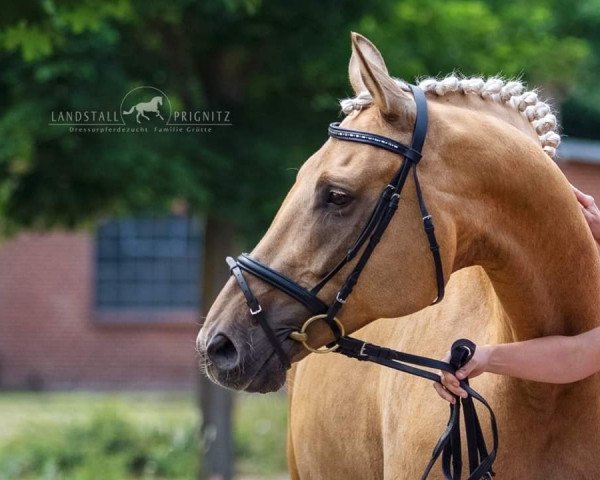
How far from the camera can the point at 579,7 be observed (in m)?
17.1

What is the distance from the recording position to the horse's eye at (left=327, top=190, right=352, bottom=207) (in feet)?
10.1

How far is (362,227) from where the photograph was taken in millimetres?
3094

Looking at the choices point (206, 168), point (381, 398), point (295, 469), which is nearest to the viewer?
point (381, 398)

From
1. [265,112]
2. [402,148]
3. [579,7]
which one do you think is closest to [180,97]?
[265,112]

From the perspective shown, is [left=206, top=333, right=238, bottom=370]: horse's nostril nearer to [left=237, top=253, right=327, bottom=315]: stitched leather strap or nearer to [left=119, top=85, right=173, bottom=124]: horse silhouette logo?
[left=237, top=253, right=327, bottom=315]: stitched leather strap

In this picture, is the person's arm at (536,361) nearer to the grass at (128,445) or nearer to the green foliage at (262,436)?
the grass at (128,445)

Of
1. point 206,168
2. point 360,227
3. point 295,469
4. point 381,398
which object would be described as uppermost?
point 206,168

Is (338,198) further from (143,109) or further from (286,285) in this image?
(143,109)

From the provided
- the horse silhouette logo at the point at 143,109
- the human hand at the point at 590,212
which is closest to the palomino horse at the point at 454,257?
the human hand at the point at 590,212

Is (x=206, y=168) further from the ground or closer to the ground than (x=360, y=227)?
further from the ground

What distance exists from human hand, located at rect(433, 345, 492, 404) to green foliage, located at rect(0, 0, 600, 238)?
4.67m

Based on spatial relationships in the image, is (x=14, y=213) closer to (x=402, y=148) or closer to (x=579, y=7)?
(x=402, y=148)

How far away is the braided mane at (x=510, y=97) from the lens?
3.36 meters

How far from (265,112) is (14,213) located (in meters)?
2.10
